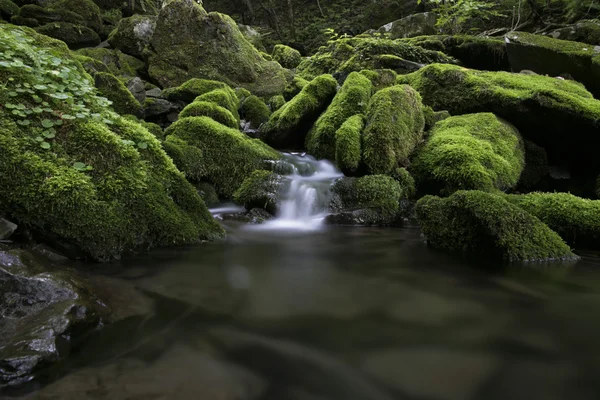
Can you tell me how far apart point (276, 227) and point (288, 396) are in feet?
11.6

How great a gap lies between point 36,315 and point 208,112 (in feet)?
19.4

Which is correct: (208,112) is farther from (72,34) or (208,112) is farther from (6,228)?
(72,34)

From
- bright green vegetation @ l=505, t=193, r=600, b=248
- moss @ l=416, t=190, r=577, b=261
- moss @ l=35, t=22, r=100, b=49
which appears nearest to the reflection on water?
moss @ l=416, t=190, r=577, b=261

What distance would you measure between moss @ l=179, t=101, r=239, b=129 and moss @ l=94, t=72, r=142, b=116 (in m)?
1.52

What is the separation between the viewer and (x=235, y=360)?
2025 mm

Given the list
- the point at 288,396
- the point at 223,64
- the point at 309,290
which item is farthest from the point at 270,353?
the point at 223,64

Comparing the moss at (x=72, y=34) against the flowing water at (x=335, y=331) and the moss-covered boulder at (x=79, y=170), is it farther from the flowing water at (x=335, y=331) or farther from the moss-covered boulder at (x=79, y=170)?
the flowing water at (x=335, y=331)

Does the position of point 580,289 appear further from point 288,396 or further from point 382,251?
point 288,396

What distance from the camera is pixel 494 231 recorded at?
12.3 ft

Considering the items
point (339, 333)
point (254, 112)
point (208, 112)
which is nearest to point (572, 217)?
point (339, 333)

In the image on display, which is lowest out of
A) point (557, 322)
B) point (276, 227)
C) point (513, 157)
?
point (276, 227)

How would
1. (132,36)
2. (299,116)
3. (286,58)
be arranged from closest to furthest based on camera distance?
(299,116) < (132,36) < (286,58)

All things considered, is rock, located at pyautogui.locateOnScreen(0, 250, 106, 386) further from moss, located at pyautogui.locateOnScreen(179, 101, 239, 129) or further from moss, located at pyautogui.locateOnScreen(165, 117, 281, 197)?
moss, located at pyautogui.locateOnScreen(179, 101, 239, 129)

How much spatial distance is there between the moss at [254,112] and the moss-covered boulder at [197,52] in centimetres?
288
